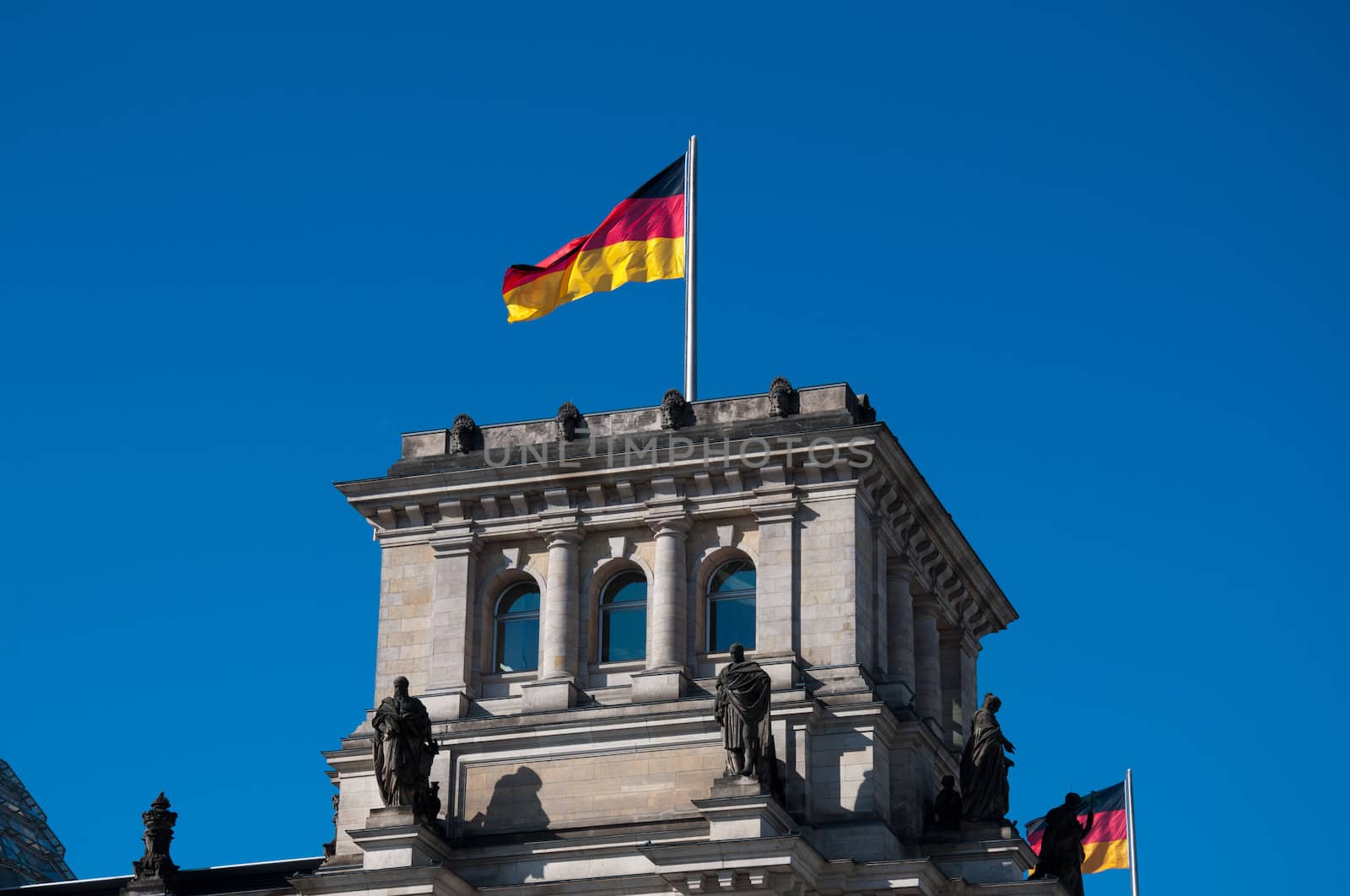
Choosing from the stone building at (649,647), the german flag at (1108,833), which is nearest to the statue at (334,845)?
the stone building at (649,647)

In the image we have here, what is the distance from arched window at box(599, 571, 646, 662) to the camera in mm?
59312

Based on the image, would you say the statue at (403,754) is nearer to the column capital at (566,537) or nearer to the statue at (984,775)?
the column capital at (566,537)

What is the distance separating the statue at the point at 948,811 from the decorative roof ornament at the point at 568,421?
36.4 ft

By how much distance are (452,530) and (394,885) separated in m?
8.48

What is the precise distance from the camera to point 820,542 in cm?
5834

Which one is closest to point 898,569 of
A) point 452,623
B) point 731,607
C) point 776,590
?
point 776,590

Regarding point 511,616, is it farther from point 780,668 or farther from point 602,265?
point 602,265

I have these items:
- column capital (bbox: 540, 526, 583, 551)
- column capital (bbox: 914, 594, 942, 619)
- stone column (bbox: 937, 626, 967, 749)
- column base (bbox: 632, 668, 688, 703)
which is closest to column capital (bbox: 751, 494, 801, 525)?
column base (bbox: 632, 668, 688, 703)

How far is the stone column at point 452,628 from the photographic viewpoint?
194 feet

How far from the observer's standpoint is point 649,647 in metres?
58.6

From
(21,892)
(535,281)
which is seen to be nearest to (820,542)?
(535,281)

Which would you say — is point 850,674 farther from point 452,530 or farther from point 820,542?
point 452,530

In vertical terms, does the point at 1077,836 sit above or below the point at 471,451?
below

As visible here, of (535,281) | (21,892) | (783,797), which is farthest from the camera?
(21,892)
